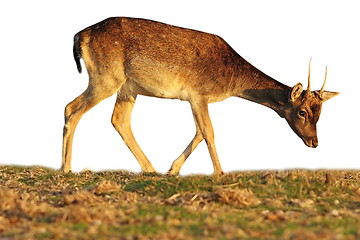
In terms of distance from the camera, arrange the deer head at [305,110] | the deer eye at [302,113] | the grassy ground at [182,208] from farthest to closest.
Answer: the deer eye at [302,113]
the deer head at [305,110]
the grassy ground at [182,208]

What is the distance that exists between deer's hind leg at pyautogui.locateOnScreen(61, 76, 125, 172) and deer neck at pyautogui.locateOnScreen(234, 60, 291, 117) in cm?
259

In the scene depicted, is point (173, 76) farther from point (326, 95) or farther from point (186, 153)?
point (326, 95)

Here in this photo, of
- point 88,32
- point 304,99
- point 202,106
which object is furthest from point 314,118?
point 88,32

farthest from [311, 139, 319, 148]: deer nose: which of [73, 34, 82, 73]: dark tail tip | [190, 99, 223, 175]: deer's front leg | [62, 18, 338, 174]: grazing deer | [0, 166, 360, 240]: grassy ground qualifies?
[73, 34, 82, 73]: dark tail tip

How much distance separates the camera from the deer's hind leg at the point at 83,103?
13.2 m

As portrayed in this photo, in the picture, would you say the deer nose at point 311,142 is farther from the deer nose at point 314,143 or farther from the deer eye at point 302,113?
the deer eye at point 302,113

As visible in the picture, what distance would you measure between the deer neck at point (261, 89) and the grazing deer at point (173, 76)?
0.07ft

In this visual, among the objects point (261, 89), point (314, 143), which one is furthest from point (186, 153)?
point (314, 143)

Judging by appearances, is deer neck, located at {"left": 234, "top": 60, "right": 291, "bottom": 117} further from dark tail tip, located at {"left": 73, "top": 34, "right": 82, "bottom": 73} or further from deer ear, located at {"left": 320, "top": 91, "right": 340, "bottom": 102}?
dark tail tip, located at {"left": 73, "top": 34, "right": 82, "bottom": 73}

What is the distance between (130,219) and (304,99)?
7.06m

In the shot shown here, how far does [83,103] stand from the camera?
44.0ft

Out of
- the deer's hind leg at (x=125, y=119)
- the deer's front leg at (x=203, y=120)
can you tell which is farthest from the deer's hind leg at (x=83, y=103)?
the deer's front leg at (x=203, y=120)

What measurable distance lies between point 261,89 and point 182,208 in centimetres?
623

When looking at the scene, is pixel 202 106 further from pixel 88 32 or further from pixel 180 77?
pixel 88 32
